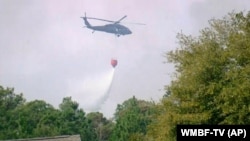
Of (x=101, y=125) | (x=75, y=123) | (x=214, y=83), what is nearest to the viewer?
(x=214, y=83)

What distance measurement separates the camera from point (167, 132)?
110 feet

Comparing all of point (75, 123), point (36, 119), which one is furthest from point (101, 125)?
point (36, 119)

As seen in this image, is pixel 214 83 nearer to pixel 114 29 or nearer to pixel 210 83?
pixel 210 83

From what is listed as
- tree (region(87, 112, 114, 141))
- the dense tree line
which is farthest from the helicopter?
the dense tree line

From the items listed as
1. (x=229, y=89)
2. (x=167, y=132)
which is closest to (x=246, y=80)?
(x=229, y=89)

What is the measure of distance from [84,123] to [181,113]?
7109 centimetres

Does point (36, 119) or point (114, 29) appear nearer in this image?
point (36, 119)

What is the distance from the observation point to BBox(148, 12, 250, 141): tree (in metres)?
29.5

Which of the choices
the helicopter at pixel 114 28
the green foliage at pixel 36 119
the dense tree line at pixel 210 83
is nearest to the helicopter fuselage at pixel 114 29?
the helicopter at pixel 114 28

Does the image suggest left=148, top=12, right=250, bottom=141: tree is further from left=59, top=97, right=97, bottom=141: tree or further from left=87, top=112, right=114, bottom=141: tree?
left=87, top=112, right=114, bottom=141: tree

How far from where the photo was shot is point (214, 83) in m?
30.8

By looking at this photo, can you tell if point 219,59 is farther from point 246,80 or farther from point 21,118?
point 21,118

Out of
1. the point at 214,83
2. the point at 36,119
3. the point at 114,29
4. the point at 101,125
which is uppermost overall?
the point at 114,29

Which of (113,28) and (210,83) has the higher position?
(113,28)
